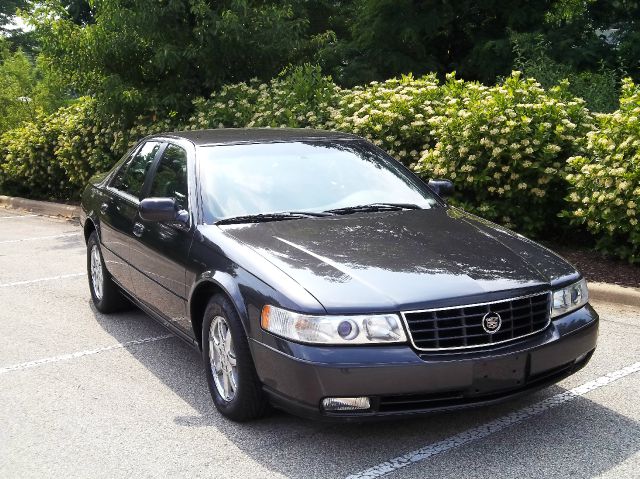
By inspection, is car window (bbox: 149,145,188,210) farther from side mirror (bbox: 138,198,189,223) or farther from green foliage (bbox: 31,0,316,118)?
green foliage (bbox: 31,0,316,118)

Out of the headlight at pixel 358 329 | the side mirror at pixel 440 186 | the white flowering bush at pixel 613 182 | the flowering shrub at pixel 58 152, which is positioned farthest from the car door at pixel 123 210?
the flowering shrub at pixel 58 152

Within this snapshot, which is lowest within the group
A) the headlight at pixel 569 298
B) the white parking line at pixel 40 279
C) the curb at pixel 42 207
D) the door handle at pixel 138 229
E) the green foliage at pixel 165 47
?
the curb at pixel 42 207

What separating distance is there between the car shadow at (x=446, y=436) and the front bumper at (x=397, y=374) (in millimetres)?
252

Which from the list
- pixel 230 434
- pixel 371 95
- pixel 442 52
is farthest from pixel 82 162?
pixel 230 434

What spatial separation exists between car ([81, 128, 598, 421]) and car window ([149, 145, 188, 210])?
0.05ft

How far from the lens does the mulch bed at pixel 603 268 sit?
7.23 metres

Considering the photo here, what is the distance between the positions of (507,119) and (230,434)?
5054mm

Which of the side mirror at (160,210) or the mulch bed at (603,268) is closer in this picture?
the side mirror at (160,210)

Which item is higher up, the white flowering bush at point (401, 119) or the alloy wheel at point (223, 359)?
the white flowering bush at point (401, 119)

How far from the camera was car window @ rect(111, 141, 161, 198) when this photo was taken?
6.10 m

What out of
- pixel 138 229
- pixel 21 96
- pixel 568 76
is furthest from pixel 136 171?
pixel 21 96

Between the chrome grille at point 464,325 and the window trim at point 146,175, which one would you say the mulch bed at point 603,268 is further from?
the window trim at point 146,175

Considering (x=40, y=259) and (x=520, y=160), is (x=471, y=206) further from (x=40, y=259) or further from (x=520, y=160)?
(x=40, y=259)

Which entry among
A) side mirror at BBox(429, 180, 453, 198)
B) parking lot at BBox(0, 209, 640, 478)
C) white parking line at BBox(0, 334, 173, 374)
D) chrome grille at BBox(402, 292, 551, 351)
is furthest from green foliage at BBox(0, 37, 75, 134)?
chrome grille at BBox(402, 292, 551, 351)
